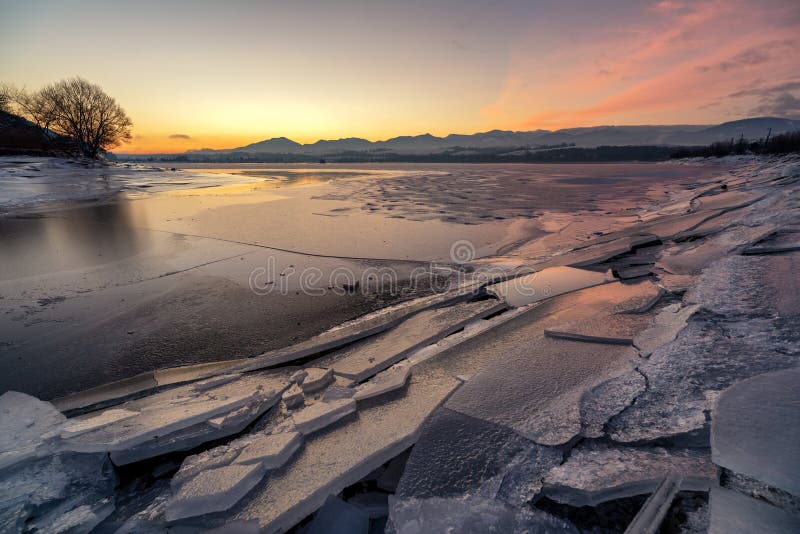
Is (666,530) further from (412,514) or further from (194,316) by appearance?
(194,316)

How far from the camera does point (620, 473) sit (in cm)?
146

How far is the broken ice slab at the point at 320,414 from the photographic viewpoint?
1942 millimetres

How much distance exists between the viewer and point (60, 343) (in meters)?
3.01

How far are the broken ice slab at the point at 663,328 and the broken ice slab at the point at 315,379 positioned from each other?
2.21 meters

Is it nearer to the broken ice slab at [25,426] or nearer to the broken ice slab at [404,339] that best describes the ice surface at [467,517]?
the broken ice slab at [404,339]

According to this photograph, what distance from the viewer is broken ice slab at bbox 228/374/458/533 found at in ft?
4.83

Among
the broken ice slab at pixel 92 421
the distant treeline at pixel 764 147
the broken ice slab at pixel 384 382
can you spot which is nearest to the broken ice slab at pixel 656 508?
the broken ice slab at pixel 384 382

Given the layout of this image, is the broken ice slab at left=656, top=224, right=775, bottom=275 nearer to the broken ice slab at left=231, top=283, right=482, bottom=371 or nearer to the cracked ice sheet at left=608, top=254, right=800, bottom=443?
the cracked ice sheet at left=608, top=254, right=800, bottom=443

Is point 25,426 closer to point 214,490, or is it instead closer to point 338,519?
point 214,490

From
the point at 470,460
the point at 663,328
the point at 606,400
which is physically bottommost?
the point at 470,460

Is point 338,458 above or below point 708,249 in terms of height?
below

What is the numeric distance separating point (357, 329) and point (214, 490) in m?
1.77

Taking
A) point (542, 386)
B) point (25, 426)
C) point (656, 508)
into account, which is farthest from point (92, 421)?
point (656, 508)

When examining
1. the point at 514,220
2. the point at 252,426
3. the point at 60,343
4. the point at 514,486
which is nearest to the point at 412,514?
the point at 514,486
